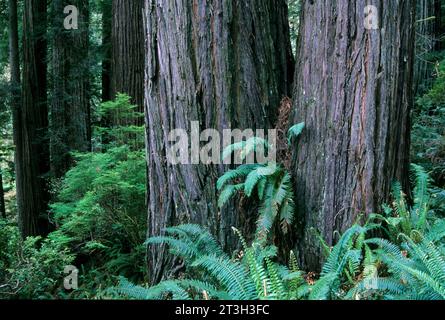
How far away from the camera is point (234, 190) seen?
4.02 m

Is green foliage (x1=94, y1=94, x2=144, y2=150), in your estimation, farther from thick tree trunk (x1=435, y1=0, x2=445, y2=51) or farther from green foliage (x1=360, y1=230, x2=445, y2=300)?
thick tree trunk (x1=435, y1=0, x2=445, y2=51)

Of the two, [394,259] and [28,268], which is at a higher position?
[394,259]

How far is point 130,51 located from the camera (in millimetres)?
8164

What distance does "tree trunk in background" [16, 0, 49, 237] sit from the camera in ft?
34.7

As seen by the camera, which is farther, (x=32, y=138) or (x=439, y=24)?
(x=439, y=24)

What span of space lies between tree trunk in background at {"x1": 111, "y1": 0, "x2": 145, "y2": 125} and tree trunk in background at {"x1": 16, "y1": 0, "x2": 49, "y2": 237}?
4070 millimetres

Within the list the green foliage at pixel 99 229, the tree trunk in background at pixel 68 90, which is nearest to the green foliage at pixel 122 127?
the green foliage at pixel 99 229

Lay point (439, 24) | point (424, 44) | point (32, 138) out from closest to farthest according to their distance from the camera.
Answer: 1. point (424, 44)
2. point (32, 138)
3. point (439, 24)

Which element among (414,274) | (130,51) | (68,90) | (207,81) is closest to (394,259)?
(414,274)

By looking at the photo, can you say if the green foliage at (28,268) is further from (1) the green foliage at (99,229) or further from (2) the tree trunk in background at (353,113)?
(2) the tree trunk in background at (353,113)

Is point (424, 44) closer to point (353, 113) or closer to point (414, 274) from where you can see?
point (353, 113)

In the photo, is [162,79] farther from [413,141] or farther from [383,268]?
[413,141]

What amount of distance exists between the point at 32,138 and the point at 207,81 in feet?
27.1

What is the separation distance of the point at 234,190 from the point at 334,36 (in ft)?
5.40
